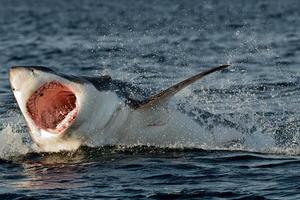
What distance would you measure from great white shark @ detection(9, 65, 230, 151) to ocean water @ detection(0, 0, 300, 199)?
221 millimetres

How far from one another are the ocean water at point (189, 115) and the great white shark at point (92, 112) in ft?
0.72

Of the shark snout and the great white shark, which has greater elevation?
the shark snout

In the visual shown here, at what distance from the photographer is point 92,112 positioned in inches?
459

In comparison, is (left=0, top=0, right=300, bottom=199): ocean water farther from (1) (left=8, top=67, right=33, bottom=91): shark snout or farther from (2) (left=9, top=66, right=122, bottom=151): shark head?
(1) (left=8, top=67, right=33, bottom=91): shark snout

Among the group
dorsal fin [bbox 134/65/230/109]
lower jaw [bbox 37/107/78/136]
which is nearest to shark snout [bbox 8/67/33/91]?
lower jaw [bbox 37/107/78/136]

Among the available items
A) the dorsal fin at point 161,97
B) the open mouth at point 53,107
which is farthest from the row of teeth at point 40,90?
the dorsal fin at point 161,97

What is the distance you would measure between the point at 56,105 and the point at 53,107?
0.06m

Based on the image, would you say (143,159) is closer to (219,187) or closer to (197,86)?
(219,187)

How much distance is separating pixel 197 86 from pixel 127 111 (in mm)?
7383

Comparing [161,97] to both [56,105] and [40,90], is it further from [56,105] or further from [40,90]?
[40,90]

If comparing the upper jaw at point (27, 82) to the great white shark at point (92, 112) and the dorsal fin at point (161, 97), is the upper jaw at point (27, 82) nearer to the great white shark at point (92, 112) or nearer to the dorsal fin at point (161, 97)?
the great white shark at point (92, 112)

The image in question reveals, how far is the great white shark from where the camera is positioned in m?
11.4

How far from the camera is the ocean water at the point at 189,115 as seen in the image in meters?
10.9

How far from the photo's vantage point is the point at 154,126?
12469 mm
